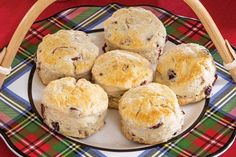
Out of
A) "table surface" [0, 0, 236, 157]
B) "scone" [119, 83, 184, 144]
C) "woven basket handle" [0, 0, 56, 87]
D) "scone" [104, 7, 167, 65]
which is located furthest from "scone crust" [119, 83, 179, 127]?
"table surface" [0, 0, 236, 157]

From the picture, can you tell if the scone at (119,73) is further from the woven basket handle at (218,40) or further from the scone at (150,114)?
the woven basket handle at (218,40)

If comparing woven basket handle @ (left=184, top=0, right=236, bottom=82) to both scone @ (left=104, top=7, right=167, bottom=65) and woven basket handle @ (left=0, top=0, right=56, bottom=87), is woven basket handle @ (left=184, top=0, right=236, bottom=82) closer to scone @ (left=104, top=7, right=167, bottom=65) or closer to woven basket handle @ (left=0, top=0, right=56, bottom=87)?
scone @ (left=104, top=7, right=167, bottom=65)

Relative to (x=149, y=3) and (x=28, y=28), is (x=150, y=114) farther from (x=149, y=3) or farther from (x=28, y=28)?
(x=149, y=3)

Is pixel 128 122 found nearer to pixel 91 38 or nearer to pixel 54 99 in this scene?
pixel 54 99

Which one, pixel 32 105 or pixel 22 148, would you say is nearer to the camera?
pixel 22 148

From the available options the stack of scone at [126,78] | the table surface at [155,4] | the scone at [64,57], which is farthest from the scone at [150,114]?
the table surface at [155,4]

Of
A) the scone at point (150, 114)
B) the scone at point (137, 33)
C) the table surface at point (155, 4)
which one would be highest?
the scone at point (137, 33)

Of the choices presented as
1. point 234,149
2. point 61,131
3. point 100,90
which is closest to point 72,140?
point 61,131

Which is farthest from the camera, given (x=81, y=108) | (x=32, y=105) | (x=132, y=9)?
(x=132, y=9)

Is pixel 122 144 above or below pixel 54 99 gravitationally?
below
